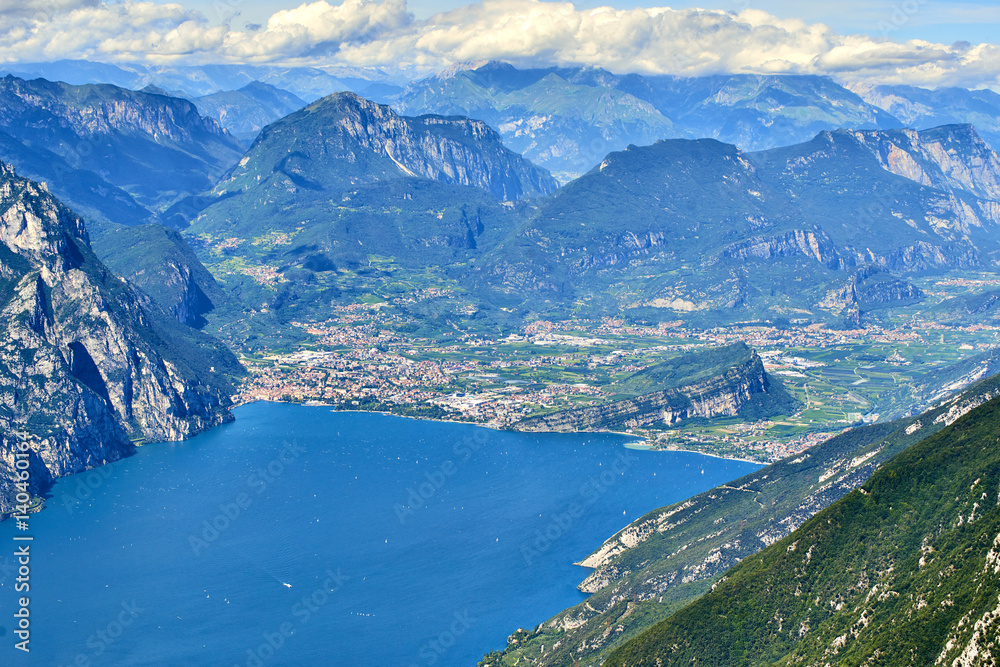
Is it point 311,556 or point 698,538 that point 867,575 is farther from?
point 311,556

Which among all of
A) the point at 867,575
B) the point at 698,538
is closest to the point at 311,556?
the point at 698,538

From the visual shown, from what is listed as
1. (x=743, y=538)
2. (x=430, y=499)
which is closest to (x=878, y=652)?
(x=743, y=538)

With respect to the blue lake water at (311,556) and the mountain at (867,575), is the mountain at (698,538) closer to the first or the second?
the blue lake water at (311,556)

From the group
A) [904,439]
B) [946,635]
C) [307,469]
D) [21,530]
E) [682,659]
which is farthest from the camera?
[307,469]

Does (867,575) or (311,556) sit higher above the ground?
(867,575)

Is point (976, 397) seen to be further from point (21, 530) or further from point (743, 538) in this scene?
point (21, 530)

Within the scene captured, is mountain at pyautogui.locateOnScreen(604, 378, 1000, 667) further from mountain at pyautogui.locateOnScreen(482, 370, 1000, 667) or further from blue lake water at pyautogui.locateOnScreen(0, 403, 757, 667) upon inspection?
blue lake water at pyautogui.locateOnScreen(0, 403, 757, 667)

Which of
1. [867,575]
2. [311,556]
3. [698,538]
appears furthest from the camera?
[311,556]
